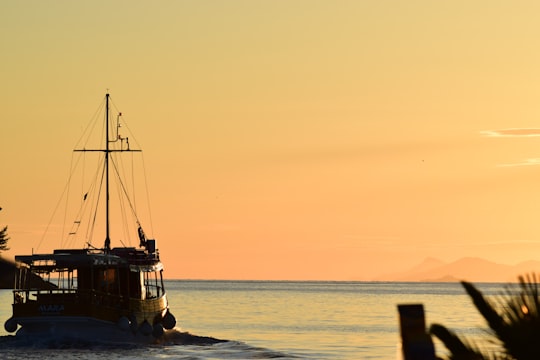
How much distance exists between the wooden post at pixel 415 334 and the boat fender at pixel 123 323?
170ft

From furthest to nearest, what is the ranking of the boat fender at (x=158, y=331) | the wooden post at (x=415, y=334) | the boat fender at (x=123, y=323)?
1. the boat fender at (x=158, y=331)
2. the boat fender at (x=123, y=323)
3. the wooden post at (x=415, y=334)

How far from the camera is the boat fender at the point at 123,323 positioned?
61500 mm

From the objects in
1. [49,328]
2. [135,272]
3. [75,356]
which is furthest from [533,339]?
[135,272]

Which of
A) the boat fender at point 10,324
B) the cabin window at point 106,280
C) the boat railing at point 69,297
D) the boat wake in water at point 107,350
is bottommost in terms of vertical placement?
the boat wake in water at point 107,350

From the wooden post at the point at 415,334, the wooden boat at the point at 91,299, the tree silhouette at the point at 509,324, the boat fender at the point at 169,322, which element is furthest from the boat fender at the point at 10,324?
the wooden post at the point at 415,334

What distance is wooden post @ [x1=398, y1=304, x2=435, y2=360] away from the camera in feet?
35.3

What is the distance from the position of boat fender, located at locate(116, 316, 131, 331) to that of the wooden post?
51684 mm

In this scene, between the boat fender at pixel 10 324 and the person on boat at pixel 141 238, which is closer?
the boat fender at pixel 10 324

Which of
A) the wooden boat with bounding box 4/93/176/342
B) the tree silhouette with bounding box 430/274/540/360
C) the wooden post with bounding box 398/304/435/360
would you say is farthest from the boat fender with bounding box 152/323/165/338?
the wooden post with bounding box 398/304/435/360

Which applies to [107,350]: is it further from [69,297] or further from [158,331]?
[158,331]

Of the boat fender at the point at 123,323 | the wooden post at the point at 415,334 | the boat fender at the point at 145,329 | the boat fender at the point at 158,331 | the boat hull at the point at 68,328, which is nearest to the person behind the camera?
the wooden post at the point at 415,334

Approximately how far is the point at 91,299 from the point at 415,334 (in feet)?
166

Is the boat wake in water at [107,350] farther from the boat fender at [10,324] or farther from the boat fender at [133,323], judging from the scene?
the boat fender at [133,323]

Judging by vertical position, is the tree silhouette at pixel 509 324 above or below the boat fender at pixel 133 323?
below
